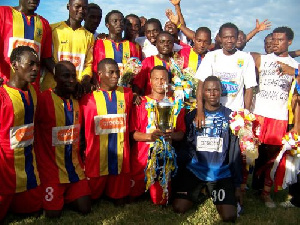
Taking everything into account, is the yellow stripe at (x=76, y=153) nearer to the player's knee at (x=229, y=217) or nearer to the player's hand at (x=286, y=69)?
the player's knee at (x=229, y=217)

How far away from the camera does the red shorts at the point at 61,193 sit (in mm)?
4094

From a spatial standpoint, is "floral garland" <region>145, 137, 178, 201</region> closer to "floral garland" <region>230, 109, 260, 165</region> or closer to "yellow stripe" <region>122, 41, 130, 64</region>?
"floral garland" <region>230, 109, 260, 165</region>

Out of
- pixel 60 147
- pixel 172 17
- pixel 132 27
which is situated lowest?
pixel 60 147

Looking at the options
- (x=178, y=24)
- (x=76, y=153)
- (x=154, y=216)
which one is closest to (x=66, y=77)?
(x=76, y=153)

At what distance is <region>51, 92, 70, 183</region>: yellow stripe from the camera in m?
4.15

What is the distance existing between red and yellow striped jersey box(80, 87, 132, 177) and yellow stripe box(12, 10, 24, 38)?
1.23m

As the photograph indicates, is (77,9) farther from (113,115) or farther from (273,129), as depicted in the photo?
(273,129)

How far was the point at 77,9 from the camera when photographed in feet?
15.4

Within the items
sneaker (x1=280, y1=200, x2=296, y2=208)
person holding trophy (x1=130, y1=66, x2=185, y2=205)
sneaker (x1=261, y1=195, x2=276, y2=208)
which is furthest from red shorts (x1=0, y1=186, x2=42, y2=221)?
sneaker (x1=280, y1=200, x2=296, y2=208)

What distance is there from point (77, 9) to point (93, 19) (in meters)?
0.74

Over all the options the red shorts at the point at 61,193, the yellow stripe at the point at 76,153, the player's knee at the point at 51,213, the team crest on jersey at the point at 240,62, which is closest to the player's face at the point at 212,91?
the team crest on jersey at the point at 240,62

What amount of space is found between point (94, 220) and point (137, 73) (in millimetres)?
2309

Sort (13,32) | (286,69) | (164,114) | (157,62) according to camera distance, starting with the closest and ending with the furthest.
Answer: (164,114) → (13,32) → (286,69) → (157,62)

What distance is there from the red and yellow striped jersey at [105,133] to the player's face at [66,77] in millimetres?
364
